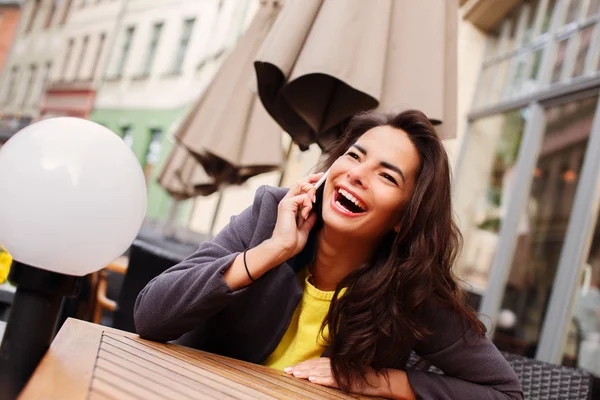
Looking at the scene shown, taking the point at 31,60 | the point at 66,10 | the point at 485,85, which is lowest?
the point at 485,85

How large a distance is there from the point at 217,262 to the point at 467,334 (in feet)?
2.19

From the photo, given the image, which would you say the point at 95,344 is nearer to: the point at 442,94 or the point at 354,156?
the point at 354,156

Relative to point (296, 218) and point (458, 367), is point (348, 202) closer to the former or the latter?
point (296, 218)

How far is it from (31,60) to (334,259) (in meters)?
23.3

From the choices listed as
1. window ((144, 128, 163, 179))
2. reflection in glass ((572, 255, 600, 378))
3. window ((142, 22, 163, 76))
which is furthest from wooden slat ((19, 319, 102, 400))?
window ((142, 22, 163, 76))

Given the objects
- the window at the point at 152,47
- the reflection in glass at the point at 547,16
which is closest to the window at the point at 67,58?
the window at the point at 152,47

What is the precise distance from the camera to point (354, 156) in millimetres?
1586

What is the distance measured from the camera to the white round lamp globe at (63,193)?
2.98ft

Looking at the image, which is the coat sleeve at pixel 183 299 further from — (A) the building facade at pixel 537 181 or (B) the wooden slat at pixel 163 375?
(A) the building facade at pixel 537 181

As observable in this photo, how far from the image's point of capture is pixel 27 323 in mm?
979

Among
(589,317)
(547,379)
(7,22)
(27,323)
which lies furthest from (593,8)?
(7,22)

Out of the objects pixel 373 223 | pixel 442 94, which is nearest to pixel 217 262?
pixel 373 223

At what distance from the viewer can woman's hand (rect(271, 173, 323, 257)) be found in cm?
145

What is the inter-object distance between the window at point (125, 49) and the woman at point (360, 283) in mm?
17170
